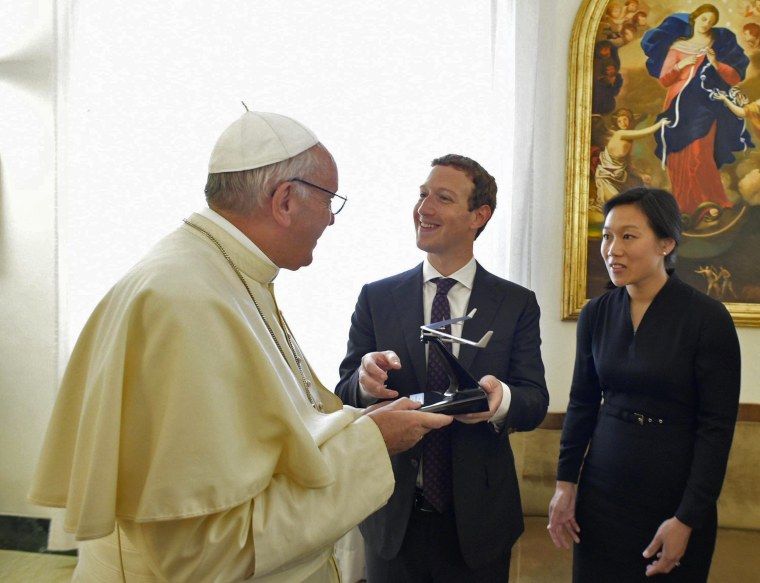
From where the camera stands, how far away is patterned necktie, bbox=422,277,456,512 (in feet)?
7.29

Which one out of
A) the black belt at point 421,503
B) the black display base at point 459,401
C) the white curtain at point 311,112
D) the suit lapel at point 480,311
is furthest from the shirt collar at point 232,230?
the white curtain at point 311,112

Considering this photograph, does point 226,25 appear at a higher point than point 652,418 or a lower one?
higher

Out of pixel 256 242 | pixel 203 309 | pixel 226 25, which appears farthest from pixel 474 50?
pixel 203 309

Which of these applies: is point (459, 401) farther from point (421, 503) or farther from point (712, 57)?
point (712, 57)

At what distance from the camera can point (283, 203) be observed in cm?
166

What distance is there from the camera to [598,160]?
3.73 m

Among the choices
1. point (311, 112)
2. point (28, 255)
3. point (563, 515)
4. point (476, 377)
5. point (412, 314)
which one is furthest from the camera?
point (28, 255)

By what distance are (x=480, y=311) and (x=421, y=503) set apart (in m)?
0.69

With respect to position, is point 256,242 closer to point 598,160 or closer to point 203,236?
point 203,236

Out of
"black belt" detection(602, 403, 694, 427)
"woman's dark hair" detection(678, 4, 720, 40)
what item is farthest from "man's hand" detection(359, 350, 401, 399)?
"woman's dark hair" detection(678, 4, 720, 40)

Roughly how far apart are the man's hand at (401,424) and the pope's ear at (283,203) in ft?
1.75

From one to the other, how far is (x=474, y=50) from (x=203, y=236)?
269cm

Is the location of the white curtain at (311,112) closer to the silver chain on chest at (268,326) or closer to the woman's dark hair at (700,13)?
the woman's dark hair at (700,13)

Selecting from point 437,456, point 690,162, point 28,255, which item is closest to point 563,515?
point 437,456
